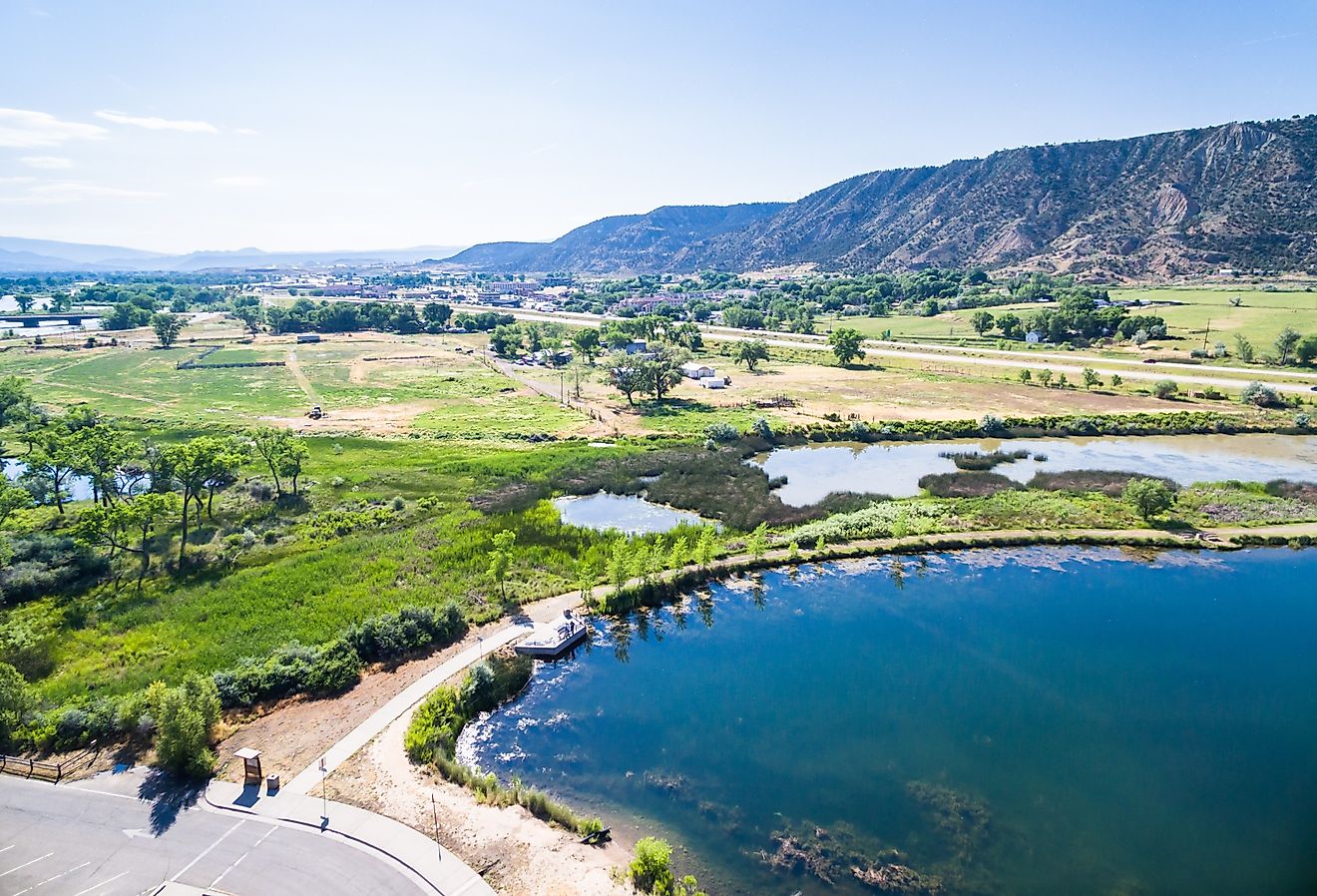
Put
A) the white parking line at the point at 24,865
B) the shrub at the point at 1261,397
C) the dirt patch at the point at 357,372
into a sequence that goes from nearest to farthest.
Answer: the white parking line at the point at 24,865 → the shrub at the point at 1261,397 → the dirt patch at the point at 357,372

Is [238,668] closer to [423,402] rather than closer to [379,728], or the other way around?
[379,728]

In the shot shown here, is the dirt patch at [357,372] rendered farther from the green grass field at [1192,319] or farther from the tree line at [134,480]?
the green grass field at [1192,319]

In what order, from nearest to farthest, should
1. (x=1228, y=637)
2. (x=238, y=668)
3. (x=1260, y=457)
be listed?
(x=238, y=668)
(x=1228, y=637)
(x=1260, y=457)

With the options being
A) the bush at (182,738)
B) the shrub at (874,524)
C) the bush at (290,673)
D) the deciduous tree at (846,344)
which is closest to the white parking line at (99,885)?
the bush at (182,738)

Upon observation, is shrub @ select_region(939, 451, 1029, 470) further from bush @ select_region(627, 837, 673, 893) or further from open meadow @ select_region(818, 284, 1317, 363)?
open meadow @ select_region(818, 284, 1317, 363)

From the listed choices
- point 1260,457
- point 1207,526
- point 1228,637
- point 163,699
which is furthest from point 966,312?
point 163,699

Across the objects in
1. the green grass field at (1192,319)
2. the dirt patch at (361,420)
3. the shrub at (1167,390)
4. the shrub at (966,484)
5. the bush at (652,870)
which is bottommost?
the bush at (652,870)

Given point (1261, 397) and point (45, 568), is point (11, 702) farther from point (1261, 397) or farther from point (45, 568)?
point (1261, 397)
